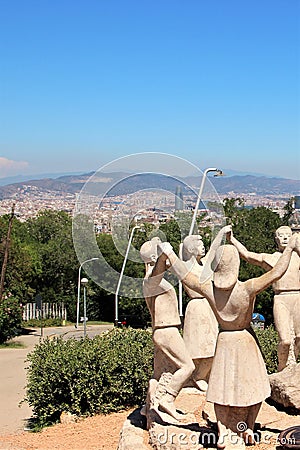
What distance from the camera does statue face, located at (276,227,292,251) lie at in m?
8.91

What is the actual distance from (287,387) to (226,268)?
2.73m

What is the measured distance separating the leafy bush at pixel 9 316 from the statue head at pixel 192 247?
62.3ft

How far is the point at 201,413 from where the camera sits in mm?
8070

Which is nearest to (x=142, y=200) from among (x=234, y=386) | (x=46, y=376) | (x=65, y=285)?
(x=234, y=386)

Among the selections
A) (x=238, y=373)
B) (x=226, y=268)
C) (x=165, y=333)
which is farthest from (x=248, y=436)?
(x=226, y=268)

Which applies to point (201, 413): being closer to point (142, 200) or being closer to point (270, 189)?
point (142, 200)

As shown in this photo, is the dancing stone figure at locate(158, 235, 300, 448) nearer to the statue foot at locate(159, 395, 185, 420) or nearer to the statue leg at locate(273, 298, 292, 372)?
the statue foot at locate(159, 395, 185, 420)

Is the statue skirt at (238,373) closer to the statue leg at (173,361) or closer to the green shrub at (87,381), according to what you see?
the statue leg at (173,361)

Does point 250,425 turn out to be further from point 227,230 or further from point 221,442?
point 227,230

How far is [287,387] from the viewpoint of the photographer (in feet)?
27.0

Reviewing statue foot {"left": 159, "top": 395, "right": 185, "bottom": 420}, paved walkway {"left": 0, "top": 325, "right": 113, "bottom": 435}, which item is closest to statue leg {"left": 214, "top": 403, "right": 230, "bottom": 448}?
statue foot {"left": 159, "top": 395, "right": 185, "bottom": 420}

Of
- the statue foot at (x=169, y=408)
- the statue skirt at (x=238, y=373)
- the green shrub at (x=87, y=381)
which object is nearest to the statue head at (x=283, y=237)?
the statue skirt at (x=238, y=373)

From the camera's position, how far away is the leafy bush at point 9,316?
26.1m

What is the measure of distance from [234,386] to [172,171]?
2.53 metres
